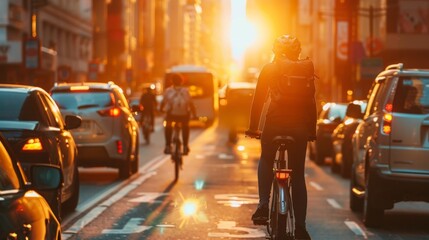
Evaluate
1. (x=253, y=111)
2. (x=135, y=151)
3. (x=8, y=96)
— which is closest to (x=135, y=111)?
(x=135, y=151)

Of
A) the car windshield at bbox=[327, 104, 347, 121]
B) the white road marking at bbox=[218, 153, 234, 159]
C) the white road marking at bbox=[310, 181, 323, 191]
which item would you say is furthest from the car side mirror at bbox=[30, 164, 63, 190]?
the white road marking at bbox=[218, 153, 234, 159]

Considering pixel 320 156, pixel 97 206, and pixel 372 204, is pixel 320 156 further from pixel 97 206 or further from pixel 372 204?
pixel 372 204

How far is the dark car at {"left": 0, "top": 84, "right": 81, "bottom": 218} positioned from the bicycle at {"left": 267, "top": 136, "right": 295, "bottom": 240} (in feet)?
7.55

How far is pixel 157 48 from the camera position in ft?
618

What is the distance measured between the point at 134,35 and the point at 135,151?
122339mm

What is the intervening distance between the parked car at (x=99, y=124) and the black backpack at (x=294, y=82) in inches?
454

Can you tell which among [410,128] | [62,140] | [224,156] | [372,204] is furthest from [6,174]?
[224,156]

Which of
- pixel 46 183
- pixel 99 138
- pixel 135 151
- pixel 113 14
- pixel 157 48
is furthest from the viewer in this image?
pixel 157 48

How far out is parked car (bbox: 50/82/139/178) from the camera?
21.7m

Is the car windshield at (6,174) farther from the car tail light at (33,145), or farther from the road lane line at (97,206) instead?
the road lane line at (97,206)

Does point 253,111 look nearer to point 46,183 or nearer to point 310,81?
point 310,81

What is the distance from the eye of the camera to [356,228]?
13.7m

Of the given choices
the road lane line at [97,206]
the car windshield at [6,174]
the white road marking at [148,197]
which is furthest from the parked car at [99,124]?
the car windshield at [6,174]

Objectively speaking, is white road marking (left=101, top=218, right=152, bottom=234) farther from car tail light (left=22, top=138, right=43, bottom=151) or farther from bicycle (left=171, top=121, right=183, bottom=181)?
bicycle (left=171, top=121, right=183, bottom=181)
